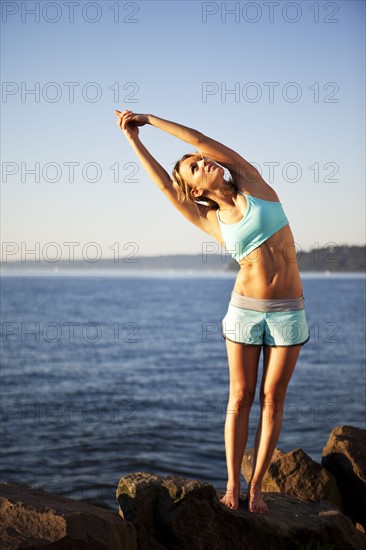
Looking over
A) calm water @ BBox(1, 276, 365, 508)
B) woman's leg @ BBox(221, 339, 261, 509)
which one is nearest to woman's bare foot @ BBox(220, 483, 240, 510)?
woman's leg @ BBox(221, 339, 261, 509)

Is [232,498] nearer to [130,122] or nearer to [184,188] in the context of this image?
[184,188]

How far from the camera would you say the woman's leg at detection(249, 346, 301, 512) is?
15.2ft

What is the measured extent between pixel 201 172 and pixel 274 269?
2.68 ft

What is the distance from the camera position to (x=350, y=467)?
22.3 feet

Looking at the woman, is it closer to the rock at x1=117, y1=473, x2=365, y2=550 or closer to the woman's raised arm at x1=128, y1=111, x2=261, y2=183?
the woman's raised arm at x1=128, y1=111, x2=261, y2=183

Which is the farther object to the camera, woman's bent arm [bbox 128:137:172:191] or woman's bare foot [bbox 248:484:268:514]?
woman's bare foot [bbox 248:484:268:514]

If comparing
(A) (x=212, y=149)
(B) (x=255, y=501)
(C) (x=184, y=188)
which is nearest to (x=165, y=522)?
(B) (x=255, y=501)

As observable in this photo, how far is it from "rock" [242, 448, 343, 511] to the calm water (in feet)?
17.8

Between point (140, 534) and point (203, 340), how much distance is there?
43.4 meters

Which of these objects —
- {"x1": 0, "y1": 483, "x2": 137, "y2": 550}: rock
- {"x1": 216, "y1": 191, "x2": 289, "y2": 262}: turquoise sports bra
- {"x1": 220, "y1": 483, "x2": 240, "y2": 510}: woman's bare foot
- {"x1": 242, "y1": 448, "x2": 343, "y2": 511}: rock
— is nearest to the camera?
{"x1": 0, "y1": 483, "x2": 137, "y2": 550}: rock

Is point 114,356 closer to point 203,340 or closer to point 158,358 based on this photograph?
point 158,358

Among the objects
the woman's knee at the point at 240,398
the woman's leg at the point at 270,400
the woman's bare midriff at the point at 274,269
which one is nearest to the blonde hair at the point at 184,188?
the woman's bare midriff at the point at 274,269

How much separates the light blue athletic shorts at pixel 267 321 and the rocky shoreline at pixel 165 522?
1092 mm

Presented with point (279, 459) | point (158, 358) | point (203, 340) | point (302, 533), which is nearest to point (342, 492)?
point (279, 459)
